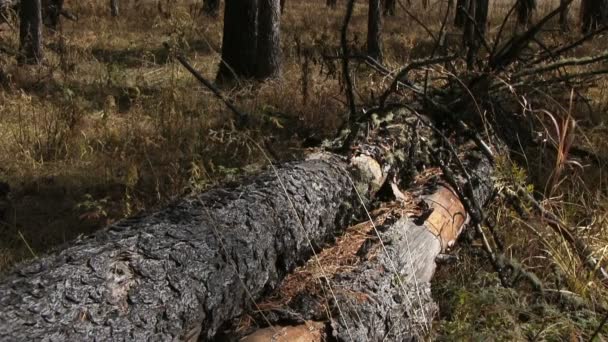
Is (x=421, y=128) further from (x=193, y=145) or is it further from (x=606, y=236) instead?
(x=193, y=145)

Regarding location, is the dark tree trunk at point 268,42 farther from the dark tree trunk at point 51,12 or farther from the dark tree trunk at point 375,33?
the dark tree trunk at point 51,12

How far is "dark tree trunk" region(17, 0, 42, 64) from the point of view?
8250 mm

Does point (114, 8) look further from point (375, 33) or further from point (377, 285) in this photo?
point (377, 285)

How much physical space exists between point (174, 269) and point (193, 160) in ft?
9.02

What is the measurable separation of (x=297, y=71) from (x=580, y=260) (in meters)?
5.51

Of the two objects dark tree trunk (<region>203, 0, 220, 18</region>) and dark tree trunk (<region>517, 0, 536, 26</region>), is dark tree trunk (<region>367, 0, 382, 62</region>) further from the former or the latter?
dark tree trunk (<region>203, 0, 220, 18</region>)

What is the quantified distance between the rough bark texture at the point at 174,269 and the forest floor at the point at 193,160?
0.55 metres

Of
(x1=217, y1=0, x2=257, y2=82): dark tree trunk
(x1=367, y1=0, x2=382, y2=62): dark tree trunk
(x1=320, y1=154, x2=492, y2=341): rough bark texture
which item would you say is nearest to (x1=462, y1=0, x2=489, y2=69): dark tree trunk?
(x1=320, y1=154, x2=492, y2=341): rough bark texture

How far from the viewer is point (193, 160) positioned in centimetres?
511

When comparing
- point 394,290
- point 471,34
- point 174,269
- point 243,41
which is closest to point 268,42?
point 243,41

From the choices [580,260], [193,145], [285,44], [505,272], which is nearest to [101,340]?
[505,272]

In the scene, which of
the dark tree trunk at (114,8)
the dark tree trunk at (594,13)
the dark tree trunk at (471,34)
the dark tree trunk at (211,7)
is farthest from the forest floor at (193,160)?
the dark tree trunk at (211,7)

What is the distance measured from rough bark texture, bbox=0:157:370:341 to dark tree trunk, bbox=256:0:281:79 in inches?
194

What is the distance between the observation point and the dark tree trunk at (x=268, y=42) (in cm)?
809
